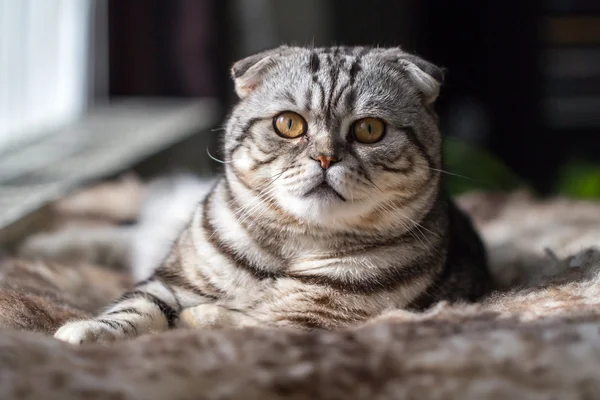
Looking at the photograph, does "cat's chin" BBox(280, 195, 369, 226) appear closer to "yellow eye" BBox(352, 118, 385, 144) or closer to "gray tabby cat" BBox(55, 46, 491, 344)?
"gray tabby cat" BBox(55, 46, 491, 344)

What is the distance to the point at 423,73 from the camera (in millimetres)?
1339

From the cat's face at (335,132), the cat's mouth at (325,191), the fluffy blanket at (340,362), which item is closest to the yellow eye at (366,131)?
the cat's face at (335,132)

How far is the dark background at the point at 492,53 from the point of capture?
450 centimetres

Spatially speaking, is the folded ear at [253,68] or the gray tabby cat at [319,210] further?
the folded ear at [253,68]

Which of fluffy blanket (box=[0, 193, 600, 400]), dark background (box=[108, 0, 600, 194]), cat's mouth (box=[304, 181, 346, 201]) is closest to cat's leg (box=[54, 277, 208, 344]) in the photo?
fluffy blanket (box=[0, 193, 600, 400])

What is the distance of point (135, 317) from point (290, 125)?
0.41 metres

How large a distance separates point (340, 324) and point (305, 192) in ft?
0.73

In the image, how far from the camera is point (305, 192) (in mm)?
1229

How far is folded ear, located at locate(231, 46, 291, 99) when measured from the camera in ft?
4.54

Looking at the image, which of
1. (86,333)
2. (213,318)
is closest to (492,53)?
(213,318)

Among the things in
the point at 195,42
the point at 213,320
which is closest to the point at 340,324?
the point at 213,320

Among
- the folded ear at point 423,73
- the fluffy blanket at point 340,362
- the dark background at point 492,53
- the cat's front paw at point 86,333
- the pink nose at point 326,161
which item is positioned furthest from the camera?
the dark background at point 492,53

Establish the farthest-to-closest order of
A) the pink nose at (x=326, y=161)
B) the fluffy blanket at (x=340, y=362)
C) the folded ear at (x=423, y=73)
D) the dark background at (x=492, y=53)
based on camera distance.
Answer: the dark background at (x=492, y=53), the folded ear at (x=423, y=73), the pink nose at (x=326, y=161), the fluffy blanket at (x=340, y=362)

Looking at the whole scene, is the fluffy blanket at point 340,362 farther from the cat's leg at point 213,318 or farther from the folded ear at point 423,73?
the folded ear at point 423,73
